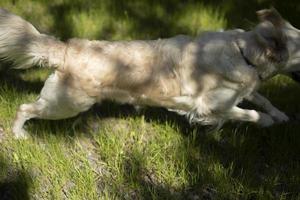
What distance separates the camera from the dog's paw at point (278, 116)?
15.4 ft

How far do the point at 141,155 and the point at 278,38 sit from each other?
1.50m

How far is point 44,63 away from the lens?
411cm

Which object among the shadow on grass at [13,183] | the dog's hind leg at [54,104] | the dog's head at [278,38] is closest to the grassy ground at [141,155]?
the shadow on grass at [13,183]

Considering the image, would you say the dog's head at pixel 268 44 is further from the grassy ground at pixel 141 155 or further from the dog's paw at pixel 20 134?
the dog's paw at pixel 20 134

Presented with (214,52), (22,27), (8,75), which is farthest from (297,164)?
(8,75)

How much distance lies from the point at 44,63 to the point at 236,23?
2819 millimetres

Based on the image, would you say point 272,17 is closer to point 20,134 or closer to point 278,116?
point 278,116

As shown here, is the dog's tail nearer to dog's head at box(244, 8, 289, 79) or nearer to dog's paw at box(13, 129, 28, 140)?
dog's paw at box(13, 129, 28, 140)

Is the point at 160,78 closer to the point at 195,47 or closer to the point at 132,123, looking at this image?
the point at 195,47

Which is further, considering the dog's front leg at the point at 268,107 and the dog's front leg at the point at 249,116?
the dog's front leg at the point at 268,107

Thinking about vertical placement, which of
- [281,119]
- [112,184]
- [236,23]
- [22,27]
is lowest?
[112,184]

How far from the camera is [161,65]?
4191 millimetres

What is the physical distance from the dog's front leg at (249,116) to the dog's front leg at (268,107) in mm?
191

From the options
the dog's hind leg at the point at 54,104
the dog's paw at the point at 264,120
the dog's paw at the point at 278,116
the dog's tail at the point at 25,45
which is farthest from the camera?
the dog's paw at the point at 278,116
